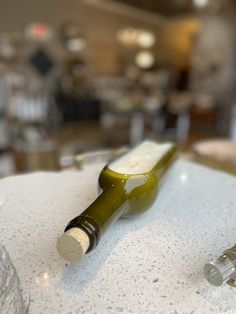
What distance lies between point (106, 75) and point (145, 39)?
1.17 meters

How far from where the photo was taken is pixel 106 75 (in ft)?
17.3

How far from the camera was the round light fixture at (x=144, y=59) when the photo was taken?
18.9 ft

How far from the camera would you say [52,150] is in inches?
112

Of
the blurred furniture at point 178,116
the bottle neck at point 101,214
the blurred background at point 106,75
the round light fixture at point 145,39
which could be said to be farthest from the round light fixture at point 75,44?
the bottle neck at point 101,214

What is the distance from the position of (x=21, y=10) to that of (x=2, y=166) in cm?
243

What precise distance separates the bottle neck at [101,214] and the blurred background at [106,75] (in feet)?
9.04

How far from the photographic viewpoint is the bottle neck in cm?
36

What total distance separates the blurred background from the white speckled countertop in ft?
8.57

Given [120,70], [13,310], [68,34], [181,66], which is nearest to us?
[13,310]

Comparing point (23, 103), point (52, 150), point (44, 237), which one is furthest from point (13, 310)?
point (23, 103)

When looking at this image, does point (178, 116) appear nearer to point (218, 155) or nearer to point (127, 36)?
point (127, 36)

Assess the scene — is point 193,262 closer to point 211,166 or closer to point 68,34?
point 211,166

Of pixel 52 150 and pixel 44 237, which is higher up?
pixel 44 237

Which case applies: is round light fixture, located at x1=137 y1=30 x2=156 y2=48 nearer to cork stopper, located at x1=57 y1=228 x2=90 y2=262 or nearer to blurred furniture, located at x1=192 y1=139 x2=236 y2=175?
blurred furniture, located at x1=192 y1=139 x2=236 y2=175
